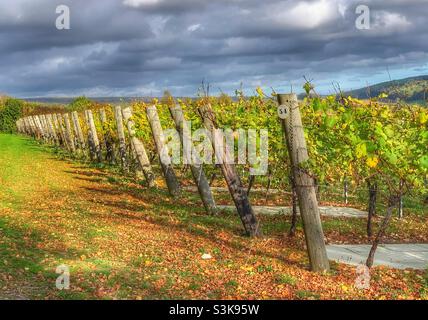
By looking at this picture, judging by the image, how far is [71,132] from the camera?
3956cm

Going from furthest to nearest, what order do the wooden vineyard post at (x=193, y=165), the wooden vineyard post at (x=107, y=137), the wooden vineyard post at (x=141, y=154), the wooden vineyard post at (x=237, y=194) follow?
the wooden vineyard post at (x=107, y=137), the wooden vineyard post at (x=141, y=154), the wooden vineyard post at (x=193, y=165), the wooden vineyard post at (x=237, y=194)

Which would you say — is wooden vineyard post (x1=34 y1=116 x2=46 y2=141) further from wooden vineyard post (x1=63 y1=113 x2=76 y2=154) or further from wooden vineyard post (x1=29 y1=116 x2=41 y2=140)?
wooden vineyard post (x1=63 y1=113 x2=76 y2=154)

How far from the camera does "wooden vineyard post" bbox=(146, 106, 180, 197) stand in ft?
62.5

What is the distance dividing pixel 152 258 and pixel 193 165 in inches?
258

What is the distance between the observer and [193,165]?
52.3 ft

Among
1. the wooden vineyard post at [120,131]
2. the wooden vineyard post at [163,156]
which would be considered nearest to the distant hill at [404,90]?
the wooden vineyard post at [163,156]

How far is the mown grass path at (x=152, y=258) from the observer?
7.88 m

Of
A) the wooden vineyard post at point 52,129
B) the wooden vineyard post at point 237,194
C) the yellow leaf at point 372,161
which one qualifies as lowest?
the wooden vineyard post at point 237,194

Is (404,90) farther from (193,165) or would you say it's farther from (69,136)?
(69,136)

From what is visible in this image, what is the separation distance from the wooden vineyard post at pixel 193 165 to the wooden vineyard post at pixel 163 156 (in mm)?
3075

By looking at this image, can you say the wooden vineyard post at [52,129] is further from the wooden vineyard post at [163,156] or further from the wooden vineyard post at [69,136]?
the wooden vineyard post at [163,156]

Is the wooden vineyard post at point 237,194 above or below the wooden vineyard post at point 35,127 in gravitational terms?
below

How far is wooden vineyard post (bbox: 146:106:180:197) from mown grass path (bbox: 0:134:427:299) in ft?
9.71

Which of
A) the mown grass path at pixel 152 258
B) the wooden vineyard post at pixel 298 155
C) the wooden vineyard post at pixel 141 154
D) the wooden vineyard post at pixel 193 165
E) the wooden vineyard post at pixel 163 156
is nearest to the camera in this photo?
the mown grass path at pixel 152 258
